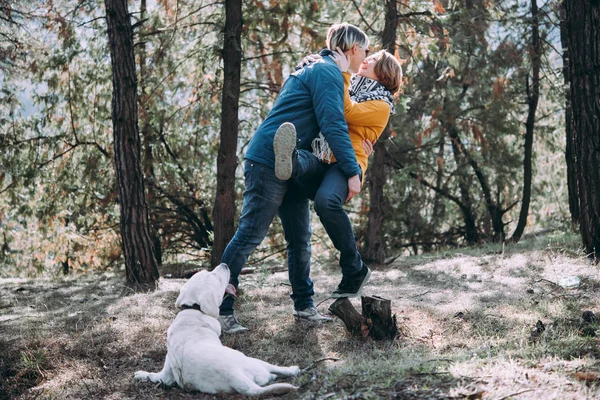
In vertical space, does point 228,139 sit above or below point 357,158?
above

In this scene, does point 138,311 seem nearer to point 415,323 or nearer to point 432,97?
point 415,323

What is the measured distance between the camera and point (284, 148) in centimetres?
405

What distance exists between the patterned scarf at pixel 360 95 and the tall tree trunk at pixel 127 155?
331cm

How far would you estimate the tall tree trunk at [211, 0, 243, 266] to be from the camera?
6465 mm

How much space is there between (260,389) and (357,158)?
2.04 metres

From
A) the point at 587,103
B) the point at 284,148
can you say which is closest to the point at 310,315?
the point at 284,148

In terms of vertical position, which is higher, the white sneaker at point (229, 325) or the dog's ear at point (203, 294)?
the dog's ear at point (203, 294)

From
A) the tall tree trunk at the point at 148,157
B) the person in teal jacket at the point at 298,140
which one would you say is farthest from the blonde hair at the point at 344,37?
the tall tree trunk at the point at 148,157

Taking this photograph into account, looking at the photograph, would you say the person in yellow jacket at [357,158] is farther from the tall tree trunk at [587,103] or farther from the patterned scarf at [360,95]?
Answer: the tall tree trunk at [587,103]

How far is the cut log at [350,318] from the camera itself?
4410 mm

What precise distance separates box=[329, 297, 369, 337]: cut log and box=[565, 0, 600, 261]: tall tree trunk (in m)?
3.30

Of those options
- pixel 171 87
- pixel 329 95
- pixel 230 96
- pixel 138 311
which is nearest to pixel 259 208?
pixel 329 95

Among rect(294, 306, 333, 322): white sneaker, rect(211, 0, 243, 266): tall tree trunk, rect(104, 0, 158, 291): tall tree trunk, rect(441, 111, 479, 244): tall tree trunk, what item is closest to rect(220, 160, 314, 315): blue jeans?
rect(294, 306, 333, 322): white sneaker

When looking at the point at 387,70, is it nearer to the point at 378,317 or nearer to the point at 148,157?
the point at 378,317
